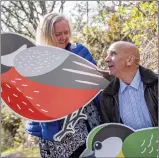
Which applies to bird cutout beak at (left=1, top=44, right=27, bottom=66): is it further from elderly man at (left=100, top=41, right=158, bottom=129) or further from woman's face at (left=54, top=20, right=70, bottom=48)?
elderly man at (left=100, top=41, right=158, bottom=129)

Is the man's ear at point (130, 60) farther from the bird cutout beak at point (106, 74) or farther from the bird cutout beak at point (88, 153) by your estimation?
the bird cutout beak at point (88, 153)

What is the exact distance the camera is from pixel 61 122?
2527 mm

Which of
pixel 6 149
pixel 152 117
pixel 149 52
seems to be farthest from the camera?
pixel 6 149

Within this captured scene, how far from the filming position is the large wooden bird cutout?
2.49 metres

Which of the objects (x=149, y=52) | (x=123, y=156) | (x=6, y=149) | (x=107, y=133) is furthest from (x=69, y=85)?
(x=6, y=149)

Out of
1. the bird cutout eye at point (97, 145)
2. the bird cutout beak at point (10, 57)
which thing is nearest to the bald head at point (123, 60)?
the bird cutout eye at point (97, 145)

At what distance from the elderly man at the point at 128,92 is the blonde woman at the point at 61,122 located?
4.9 inches

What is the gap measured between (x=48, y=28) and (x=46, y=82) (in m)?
0.32

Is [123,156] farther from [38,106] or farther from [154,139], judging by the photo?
[38,106]

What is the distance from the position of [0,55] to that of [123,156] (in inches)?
37.2

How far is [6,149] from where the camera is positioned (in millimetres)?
5738

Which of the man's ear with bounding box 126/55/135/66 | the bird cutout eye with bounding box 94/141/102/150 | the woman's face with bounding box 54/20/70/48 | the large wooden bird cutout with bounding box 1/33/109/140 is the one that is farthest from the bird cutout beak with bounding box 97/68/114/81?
the bird cutout eye with bounding box 94/141/102/150

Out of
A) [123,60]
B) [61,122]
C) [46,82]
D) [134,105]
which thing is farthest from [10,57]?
[134,105]

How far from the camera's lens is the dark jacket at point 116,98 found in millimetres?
2365
